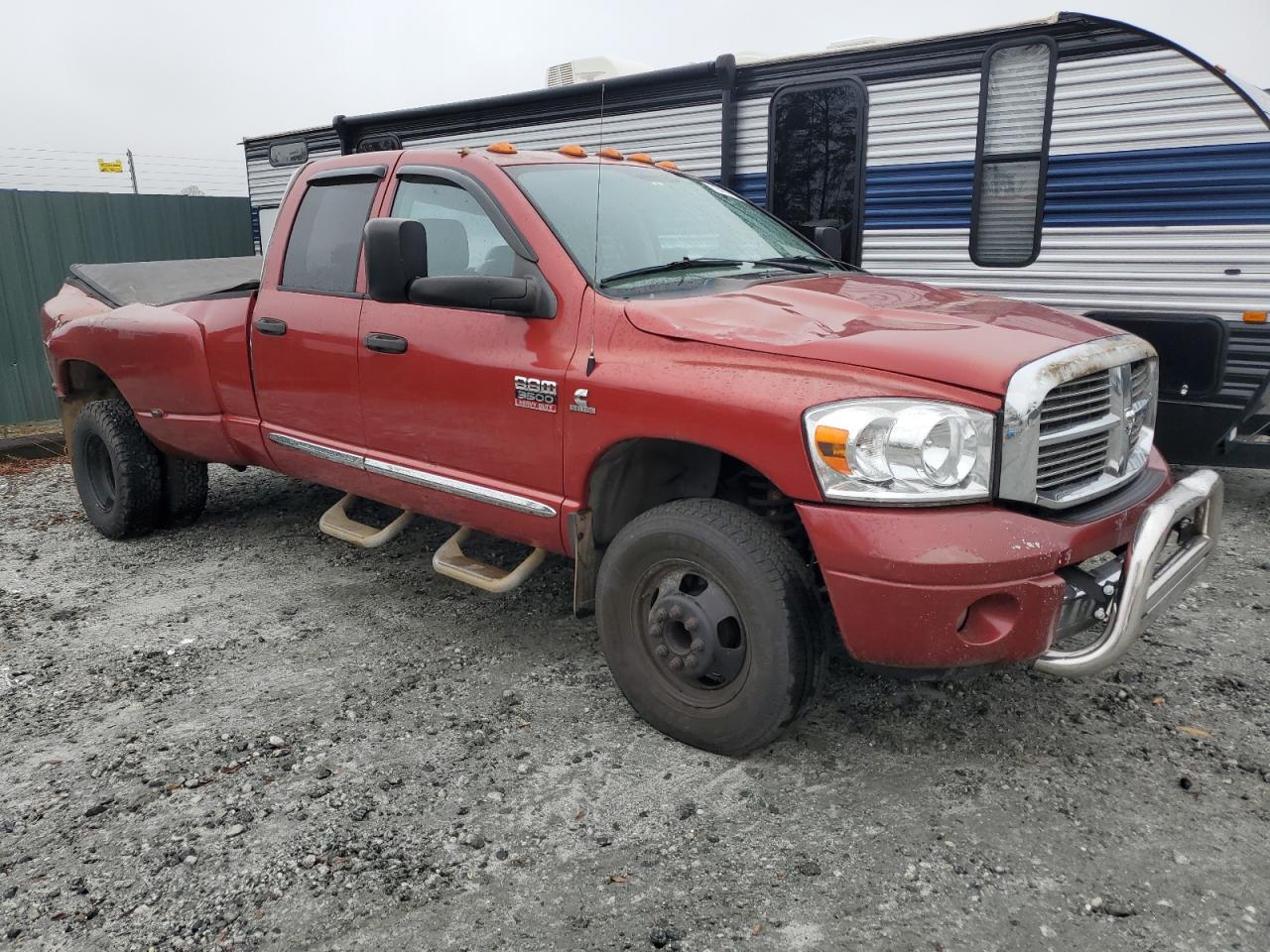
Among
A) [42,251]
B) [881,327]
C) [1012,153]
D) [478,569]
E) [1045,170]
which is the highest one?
[1012,153]

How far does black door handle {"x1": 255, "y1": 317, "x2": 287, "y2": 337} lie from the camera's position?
4328 millimetres

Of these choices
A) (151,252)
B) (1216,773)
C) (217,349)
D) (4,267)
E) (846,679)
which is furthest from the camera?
(151,252)

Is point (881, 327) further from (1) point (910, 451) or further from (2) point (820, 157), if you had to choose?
(2) point (820, 157)

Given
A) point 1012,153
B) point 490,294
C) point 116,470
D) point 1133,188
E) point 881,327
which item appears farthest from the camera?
point 1012,153

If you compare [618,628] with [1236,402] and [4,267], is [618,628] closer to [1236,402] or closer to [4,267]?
[1236,402]

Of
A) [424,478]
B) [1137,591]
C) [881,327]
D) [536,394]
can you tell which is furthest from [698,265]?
[1137,591]

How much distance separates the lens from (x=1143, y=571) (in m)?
2.66

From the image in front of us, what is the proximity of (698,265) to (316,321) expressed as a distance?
170 cm

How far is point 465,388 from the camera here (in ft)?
11.7

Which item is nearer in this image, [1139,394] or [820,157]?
[1139,394]

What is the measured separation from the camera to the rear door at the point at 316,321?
13.5 ft

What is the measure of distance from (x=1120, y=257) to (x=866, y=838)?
4.29 meters

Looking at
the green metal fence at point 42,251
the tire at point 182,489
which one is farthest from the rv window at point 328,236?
the green metal fence at point 42,251

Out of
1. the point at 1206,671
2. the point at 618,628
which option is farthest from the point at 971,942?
the point at 1206,671
